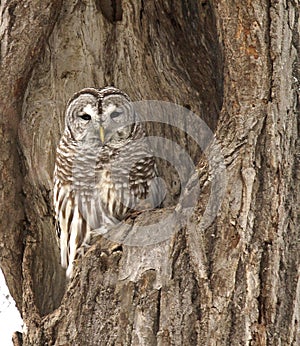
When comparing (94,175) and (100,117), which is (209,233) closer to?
(94,175)

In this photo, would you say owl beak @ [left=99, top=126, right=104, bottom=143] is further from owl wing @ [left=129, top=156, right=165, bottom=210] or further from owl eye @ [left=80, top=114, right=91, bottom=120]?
owl wing @ [left=129, top=156, right=165, bottom=210]

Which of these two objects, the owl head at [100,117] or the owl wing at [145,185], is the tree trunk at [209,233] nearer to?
the owl head at [100,117]

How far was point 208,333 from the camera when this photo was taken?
3711 mm

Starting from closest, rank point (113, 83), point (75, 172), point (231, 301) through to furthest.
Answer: point (231, 301) < point (75, 172) < point (113, 83)

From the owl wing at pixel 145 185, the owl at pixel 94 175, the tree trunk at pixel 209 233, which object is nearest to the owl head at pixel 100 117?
the owl at pixel 94 175

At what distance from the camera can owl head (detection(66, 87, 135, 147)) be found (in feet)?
15.7

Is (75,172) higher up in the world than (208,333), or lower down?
higher up

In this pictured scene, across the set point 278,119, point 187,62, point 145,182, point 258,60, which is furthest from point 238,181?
point 187,62

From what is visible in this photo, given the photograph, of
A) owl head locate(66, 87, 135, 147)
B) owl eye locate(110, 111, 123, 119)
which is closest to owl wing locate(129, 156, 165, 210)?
owl head locate(66, 87, 135, 147)

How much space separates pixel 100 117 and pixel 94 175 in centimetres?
35

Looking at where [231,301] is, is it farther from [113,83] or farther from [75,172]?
[113,83]

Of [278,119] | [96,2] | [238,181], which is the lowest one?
[238,181]

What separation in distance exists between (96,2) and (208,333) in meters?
2.29

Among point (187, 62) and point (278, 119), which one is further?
point (187, 62)
